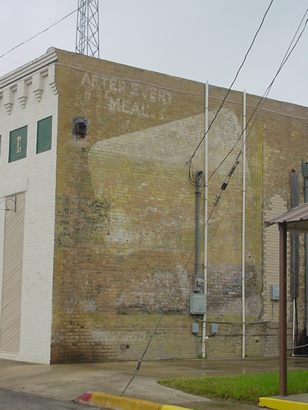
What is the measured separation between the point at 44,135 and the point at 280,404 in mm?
10769

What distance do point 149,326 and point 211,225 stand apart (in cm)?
355

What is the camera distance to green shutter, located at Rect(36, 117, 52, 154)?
19.2 metres

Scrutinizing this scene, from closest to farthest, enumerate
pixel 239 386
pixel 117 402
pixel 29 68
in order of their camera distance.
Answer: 1. pixel 117 402
2. pixel 239 386
3. pixel 29 68

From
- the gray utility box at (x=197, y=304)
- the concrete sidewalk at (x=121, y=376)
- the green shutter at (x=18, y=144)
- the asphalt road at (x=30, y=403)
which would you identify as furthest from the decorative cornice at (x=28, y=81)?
the asphalt road at (x=30, y=403)

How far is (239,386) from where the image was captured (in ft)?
40.7

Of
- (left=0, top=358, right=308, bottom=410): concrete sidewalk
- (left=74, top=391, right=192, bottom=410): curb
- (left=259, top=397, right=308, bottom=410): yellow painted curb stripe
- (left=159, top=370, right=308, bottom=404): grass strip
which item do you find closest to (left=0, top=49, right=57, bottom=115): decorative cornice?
(left=0, top=358, right=308, bottom=410): concrete sidewalk

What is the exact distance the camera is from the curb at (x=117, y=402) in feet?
36.2

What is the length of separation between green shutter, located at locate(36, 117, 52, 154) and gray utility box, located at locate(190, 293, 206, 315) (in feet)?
18.9

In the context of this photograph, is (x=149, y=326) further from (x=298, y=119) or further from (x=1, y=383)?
(x=298, y=119)

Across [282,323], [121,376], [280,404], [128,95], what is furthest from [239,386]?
[128,95]

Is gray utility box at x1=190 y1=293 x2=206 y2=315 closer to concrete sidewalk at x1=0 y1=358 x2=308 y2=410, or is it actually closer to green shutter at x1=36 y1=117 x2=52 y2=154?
concrete sidewalk at x1=0 y1=358 x2=308 y2=410

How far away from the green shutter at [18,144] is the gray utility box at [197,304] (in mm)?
6118

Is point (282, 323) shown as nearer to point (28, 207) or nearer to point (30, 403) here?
A: point (30, 403)

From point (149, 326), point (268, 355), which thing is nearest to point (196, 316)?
point (149, 326)
